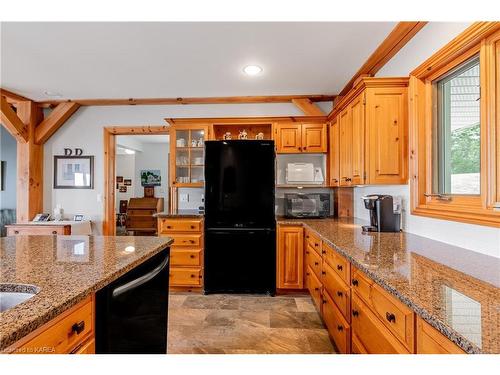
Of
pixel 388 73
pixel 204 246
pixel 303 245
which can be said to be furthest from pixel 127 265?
pixel 388 73

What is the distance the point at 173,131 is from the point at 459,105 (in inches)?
118

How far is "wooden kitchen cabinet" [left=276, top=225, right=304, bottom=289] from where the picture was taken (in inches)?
126

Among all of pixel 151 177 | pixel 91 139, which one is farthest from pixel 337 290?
pixel 151 177

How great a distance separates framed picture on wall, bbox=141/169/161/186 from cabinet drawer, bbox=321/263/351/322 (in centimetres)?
688

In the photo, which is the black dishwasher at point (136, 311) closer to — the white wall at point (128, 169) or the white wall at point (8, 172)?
the white wall at point (8, 172)

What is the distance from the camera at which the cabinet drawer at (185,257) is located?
10.8ft

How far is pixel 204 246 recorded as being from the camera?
327 centimetres

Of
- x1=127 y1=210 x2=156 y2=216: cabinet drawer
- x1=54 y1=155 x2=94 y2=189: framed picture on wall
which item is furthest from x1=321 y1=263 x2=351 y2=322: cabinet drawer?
x1=127 y1=210 x2=156 y2=216: cabinet drawer

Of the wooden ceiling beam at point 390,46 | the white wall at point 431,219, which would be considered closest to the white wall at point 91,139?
the wooden ceiling beam at point 390,46

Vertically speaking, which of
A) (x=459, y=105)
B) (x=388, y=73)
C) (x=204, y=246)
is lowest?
(x=204, y=246)

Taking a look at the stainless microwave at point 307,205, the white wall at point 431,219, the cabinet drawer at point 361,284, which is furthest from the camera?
the stainless microwave at point 307,205

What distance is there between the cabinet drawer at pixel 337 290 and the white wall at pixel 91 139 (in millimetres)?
2825
